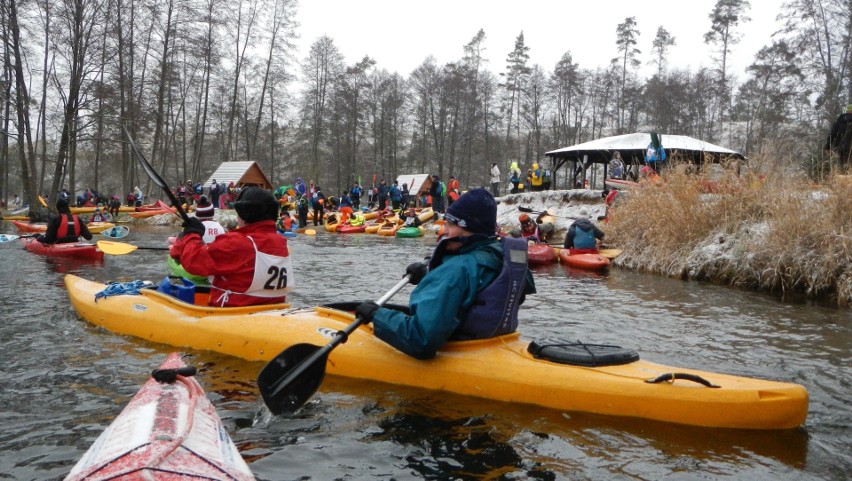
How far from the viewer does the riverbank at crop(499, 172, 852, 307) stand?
839 centimetres

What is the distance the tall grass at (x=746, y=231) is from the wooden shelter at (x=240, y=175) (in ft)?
69.4

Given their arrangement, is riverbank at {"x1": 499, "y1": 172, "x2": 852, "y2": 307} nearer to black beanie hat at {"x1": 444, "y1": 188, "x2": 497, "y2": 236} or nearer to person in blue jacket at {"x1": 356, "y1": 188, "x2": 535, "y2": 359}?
person in blue jacket at {"x1": 356, "y1": 188, "x2": 535, "y2": 359}

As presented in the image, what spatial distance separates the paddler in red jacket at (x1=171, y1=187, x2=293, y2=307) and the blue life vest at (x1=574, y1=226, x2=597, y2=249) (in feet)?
26.3

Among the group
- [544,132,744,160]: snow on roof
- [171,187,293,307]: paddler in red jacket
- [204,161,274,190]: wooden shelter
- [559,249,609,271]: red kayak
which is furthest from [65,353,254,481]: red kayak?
[204,161,274,190]: wooden shelter

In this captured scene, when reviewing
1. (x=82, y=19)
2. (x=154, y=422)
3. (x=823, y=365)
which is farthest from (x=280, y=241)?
(x=82, y=19)

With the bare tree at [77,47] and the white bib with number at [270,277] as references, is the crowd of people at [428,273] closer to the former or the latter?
the white bib with number at [270,277]

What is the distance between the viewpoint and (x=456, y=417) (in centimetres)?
396

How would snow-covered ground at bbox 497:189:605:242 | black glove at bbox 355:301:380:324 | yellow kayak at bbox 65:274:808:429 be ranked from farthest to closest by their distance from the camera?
snow-covered ground at bbox 497:189:605:242
black glove at bbox 355:301:380:324
yellow kayak at bbox 65:274:808:429

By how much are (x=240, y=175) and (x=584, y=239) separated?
70.0 ft

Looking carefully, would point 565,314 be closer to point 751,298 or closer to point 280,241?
point 751,298

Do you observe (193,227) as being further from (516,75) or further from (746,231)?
(516,75)

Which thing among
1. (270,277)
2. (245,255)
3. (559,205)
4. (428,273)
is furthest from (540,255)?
(428,273)

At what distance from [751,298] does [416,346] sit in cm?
639

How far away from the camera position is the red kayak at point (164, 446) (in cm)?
202
